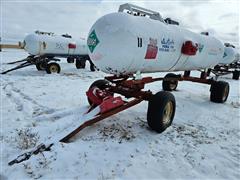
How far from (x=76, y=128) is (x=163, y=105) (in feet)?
5.17

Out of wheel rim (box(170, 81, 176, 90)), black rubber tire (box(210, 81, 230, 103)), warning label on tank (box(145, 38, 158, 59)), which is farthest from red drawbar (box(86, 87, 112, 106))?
wheel rim (box(170, 81, 176, 90))

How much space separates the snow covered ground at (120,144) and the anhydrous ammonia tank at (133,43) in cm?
119

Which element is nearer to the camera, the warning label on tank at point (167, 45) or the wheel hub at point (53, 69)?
the warning label on tank at point (167, 45)

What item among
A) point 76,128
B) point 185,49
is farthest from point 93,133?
point 185,49

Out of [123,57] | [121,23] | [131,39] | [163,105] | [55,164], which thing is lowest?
[55,164]

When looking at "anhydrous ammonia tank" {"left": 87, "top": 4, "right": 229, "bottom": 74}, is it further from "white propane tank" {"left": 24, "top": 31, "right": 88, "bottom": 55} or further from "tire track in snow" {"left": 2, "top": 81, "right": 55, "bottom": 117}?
"white propane tank" {"left": 24, "top": 31, "right": 88, "bottom": 55}

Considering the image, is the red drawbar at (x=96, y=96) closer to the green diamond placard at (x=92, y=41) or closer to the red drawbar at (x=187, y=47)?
the green diamond placard at (x=92, y=41)

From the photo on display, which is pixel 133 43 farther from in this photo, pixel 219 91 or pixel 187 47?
pixel 219 91

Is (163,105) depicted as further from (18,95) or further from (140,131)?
(18,95)

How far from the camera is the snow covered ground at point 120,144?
3002mm

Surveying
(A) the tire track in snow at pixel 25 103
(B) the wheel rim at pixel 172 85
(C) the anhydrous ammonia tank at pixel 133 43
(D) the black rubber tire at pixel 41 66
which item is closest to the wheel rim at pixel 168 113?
(C) the anhydrous ammonia tank at pixel 133 43

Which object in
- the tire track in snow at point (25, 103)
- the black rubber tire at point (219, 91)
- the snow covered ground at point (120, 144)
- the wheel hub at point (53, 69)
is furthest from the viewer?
the wheel hub at point (53, 69)

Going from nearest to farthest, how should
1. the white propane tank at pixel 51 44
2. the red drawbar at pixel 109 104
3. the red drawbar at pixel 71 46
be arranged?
the red drawbar at pixel 109 104 → the white propane tank at pixel 51 44 → the red drawbar at pixel 71 46

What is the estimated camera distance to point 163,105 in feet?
13.5
